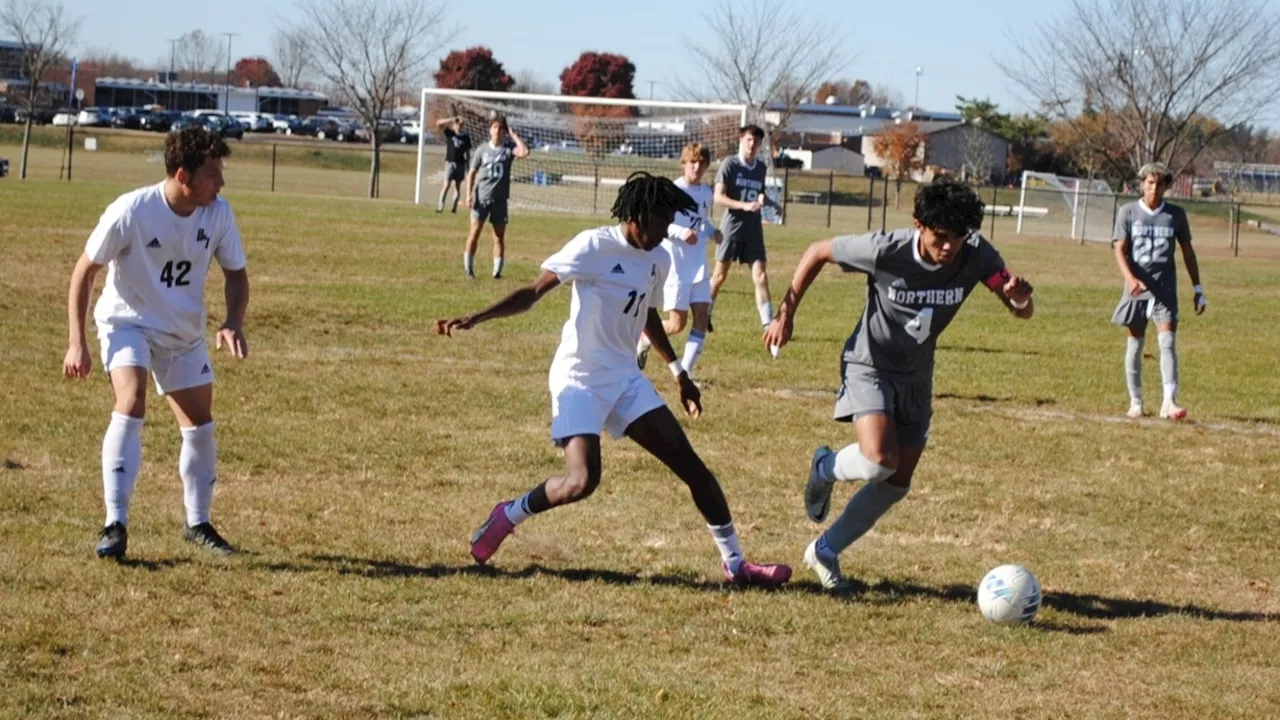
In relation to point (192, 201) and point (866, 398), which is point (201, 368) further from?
point (866, 398)

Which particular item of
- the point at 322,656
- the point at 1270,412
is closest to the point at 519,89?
the point at 1270,412

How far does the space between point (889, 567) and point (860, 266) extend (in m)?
1.55

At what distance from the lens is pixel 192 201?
682 cm

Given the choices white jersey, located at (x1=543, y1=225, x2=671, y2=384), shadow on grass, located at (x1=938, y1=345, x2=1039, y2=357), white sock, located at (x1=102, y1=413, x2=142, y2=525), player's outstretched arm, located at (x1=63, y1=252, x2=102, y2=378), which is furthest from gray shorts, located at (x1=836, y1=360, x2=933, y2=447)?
shadow on grass, located at (x1=938, y1=345, x2=1039, y2=357)

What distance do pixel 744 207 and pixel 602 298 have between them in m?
8.77

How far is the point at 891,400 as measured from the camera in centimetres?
693

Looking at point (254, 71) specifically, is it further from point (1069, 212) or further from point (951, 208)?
point (951, 208)

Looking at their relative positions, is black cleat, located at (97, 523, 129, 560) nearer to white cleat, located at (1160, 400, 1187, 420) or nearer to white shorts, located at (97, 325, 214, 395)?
white shorts, located at (97, 325, 214, 395)

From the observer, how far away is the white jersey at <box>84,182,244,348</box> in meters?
6.75

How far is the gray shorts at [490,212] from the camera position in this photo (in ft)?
68.7

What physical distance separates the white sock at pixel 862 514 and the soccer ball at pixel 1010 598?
0.64m

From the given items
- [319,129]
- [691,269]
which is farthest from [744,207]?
[319,129]

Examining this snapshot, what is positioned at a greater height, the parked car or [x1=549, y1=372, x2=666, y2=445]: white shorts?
the parked car

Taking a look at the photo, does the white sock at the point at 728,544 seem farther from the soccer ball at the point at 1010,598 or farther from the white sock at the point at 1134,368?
the white sock at the point at 1134,368
